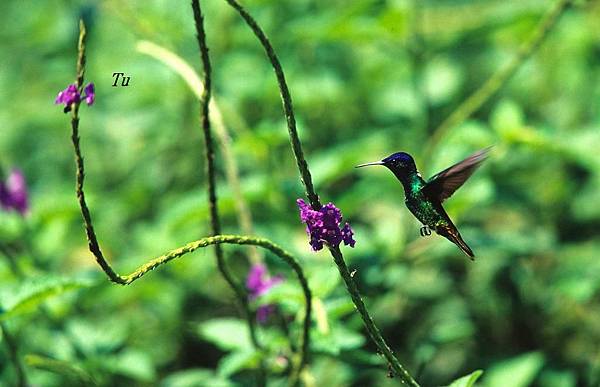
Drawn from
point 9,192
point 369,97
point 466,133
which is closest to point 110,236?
point 9,192

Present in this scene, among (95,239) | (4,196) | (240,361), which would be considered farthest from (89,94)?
(4,196)

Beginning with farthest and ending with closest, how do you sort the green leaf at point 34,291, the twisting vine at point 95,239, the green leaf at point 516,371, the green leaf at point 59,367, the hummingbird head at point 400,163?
1. the green leaf at point 516,371
2. the green leaf at point 59,367
3. the green leaf at point 34,291
4. the hummingbird head at point 400,163
5. the twisting vine at point 95,239

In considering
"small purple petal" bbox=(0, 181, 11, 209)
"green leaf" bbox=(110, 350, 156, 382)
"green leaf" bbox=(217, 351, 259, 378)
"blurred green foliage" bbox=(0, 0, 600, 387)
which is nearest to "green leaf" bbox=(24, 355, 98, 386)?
"blurred green foliage" bbox=(0, 0, 600, 387)

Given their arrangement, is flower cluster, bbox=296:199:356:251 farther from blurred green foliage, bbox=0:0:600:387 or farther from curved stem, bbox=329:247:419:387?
blurred green foliage, bbox=0:0:600:387

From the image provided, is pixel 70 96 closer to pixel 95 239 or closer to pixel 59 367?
pixel 95 239

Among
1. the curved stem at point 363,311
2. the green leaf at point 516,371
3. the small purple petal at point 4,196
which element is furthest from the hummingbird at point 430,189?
the small purple petal at point 4,196

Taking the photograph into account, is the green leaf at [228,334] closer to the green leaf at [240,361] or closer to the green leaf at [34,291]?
the green leaf at [240,361]
